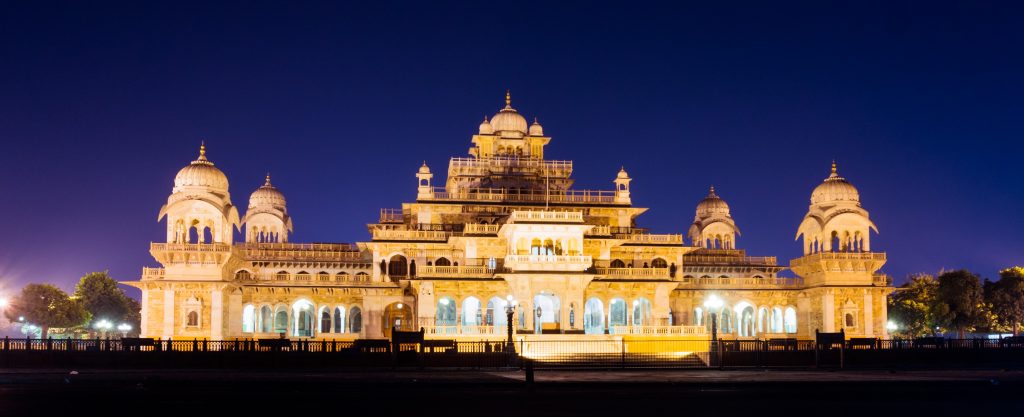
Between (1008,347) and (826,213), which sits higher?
(826,213)

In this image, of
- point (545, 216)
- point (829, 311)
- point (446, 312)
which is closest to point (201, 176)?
point (446, 312)

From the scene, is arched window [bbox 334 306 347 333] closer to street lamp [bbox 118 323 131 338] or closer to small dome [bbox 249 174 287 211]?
small dome [bbox 249 174 287 211]

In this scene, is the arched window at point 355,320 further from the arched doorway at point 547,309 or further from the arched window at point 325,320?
the arched doorway at point 547,309

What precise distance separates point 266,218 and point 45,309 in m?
20.1

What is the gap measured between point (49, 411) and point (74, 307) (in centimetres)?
7217

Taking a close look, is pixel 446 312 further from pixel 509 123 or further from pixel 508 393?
pixel 508 393

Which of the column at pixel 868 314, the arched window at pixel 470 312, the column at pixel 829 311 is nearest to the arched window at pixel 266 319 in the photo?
the arched window at pixel 470 312

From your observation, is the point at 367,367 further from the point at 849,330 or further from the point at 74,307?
the point at 74,307

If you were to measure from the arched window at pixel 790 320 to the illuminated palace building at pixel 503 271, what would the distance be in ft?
0.35

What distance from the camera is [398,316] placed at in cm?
7506

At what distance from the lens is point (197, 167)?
70.4 meters

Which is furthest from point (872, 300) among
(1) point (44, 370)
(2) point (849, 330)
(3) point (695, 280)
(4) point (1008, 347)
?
(1) point (44, 370)

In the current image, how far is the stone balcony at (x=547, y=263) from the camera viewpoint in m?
65.3

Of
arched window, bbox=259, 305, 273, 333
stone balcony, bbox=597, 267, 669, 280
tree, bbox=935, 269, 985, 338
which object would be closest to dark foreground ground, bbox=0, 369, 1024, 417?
stone balcony, bbox=597, 267, 669, 280
